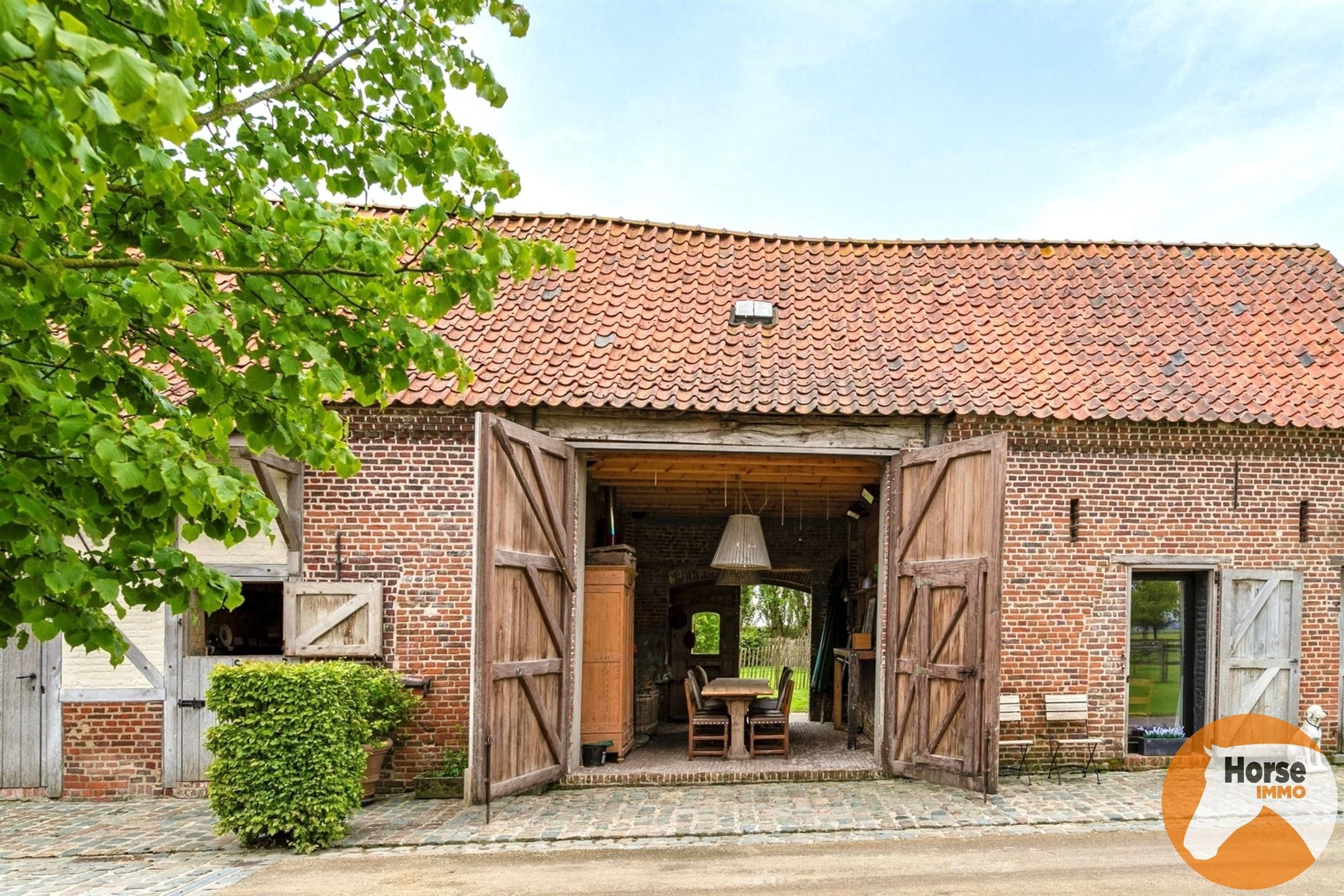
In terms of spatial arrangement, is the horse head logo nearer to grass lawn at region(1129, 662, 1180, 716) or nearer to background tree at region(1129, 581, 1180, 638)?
grass lawn at region(1129, 662, 1180, 716)

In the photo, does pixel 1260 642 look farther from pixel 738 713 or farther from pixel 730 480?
pixel 730 480

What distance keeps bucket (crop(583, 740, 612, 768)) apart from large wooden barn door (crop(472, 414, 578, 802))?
0.80 metres

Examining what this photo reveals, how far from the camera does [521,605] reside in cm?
880

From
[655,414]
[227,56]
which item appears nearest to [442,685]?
[655,414]

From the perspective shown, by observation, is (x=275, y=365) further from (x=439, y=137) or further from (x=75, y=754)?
(x=75, y=754)

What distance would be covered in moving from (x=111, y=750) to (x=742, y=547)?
658 cm

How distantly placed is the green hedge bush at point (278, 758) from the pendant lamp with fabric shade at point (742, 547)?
4944 millimetres

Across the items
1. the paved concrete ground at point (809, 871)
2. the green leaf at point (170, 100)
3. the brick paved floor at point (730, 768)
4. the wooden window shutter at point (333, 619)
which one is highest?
the green leaf at point (170, 100)

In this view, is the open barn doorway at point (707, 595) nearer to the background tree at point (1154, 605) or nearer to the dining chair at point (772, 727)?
the dining chair at point (772, 727)

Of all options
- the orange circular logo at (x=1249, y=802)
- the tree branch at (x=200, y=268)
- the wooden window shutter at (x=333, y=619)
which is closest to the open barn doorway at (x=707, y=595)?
the wooden window shutter at (x=333, y=619)

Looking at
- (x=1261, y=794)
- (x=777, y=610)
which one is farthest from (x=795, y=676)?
(x=1261, y=794)

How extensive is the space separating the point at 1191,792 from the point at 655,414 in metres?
6.00

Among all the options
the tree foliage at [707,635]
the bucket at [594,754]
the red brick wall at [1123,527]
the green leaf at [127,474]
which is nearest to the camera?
the green leaf at [127,474]

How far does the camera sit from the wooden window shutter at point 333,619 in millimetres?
9273
